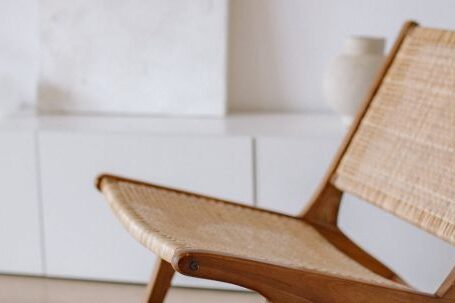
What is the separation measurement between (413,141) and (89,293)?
3.91 ft

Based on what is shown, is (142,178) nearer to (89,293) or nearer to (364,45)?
(89,293)

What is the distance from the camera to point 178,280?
290 cm

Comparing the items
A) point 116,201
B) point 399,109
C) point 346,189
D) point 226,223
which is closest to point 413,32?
point 399,109

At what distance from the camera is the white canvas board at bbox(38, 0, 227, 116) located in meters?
3.05

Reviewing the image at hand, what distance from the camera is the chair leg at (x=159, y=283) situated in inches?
82.3

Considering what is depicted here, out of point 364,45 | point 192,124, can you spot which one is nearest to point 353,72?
point 364,45

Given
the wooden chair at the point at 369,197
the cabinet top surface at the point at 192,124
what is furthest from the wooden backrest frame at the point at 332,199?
the cabinet top surface at the point at 192,124

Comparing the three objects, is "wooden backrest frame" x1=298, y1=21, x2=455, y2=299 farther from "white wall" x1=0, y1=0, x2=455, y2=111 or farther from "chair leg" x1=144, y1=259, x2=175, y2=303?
"white wall" x1=0, y1=0, x2=455, y2=111

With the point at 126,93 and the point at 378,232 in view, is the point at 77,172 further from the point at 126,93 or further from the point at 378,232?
the point at 378,232

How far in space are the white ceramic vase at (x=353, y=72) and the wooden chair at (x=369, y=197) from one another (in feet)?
1.54

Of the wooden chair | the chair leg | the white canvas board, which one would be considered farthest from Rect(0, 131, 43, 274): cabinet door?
the chair leg

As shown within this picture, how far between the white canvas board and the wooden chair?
2.91 ft

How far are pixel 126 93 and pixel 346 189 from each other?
3.70 feet

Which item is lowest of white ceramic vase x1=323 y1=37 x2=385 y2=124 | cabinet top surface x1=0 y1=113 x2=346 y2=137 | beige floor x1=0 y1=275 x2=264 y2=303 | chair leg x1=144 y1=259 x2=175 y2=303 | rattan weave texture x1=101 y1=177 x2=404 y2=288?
beige floor x1=0 y1=275 x2=264 y2=303
